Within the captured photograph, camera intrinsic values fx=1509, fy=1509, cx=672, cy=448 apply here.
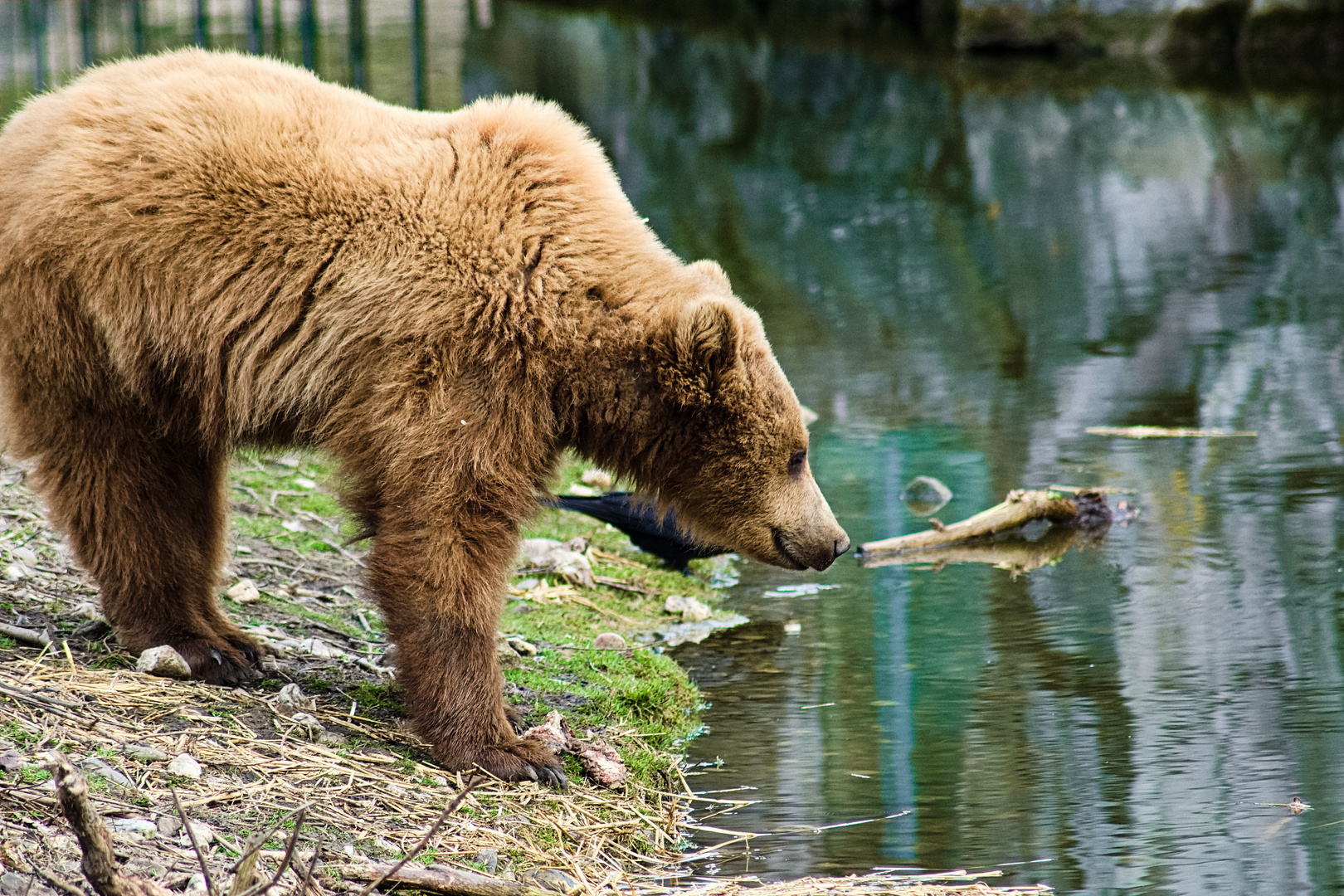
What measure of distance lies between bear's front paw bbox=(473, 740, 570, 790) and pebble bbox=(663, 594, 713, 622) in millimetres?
1860

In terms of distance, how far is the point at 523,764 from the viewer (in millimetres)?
4844

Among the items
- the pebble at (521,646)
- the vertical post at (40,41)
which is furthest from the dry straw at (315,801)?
the vertical post at (40,41)

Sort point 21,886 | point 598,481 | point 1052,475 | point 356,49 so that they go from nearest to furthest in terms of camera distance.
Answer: point 21,886 → point 1052,475 → point 598,481 → point 356,49

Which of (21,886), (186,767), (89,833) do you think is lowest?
(186,767)

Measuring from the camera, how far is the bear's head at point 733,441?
4855mm

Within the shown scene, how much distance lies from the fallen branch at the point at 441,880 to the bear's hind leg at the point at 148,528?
5.04ft

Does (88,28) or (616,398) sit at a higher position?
(88,28)

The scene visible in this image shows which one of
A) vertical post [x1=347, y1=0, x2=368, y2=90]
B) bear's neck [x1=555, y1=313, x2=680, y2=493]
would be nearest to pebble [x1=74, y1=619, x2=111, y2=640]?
bear's neck [x1=555, y1=313, x2=680, y2=493]

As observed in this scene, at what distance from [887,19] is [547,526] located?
27940 millimetres

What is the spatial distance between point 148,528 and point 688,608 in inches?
98.2

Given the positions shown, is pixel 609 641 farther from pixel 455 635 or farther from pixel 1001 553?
pixel 1001 553

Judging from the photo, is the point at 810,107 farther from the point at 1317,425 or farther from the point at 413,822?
the point at 413,822

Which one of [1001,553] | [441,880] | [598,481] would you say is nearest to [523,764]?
[441,880]

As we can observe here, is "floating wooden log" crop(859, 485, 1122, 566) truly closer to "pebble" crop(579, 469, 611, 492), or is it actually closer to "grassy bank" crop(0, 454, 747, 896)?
"grassy bank" crop(0, 454, 747, 896)
